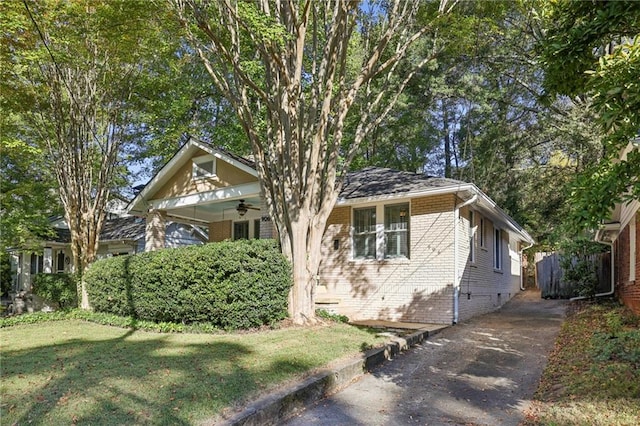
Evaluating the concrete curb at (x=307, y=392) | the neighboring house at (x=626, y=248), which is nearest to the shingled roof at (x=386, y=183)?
the neighboring house at (x=626, y=248)

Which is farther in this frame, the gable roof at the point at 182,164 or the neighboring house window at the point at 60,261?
the neighboring house window at the point at 60,261

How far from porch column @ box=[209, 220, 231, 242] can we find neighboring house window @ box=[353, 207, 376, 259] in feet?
20.4

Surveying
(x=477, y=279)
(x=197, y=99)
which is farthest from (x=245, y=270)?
(x=197, y=99)

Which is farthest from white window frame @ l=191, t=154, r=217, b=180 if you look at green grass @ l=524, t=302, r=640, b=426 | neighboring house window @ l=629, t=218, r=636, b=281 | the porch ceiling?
neighboring house window @ l=629, t=218, r=636, b=281

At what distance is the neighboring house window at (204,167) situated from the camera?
1254 centimetres

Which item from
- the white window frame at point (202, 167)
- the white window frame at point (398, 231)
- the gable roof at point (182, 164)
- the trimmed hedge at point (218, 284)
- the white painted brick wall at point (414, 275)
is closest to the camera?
the trimmed hedge at point (218, 284)

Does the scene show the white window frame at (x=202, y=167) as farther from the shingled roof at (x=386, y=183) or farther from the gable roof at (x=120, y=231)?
the gable roof at (x=120, y=231)

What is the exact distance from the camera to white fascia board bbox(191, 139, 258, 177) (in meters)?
11.3

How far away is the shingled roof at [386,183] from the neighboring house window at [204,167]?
3890 mm

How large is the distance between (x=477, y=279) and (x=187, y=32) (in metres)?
9.94

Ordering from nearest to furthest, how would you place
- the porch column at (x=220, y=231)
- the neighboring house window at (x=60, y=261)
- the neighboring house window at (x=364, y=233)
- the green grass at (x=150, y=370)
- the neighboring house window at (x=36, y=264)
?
the green grass at (x=150, y=370), the neighboring house window at (x=364, y=233), the porch column at (x=220, y=231), the neighboring house window at (x=36, y=264), the neighboring house window at (x=60, y=261)

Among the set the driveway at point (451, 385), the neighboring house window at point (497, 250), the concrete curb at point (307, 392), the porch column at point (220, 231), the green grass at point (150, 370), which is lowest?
the driveway at point (451, 385)

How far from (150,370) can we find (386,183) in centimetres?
834

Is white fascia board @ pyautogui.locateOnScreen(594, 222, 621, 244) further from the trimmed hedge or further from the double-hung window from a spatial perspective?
the trimmed hedge
